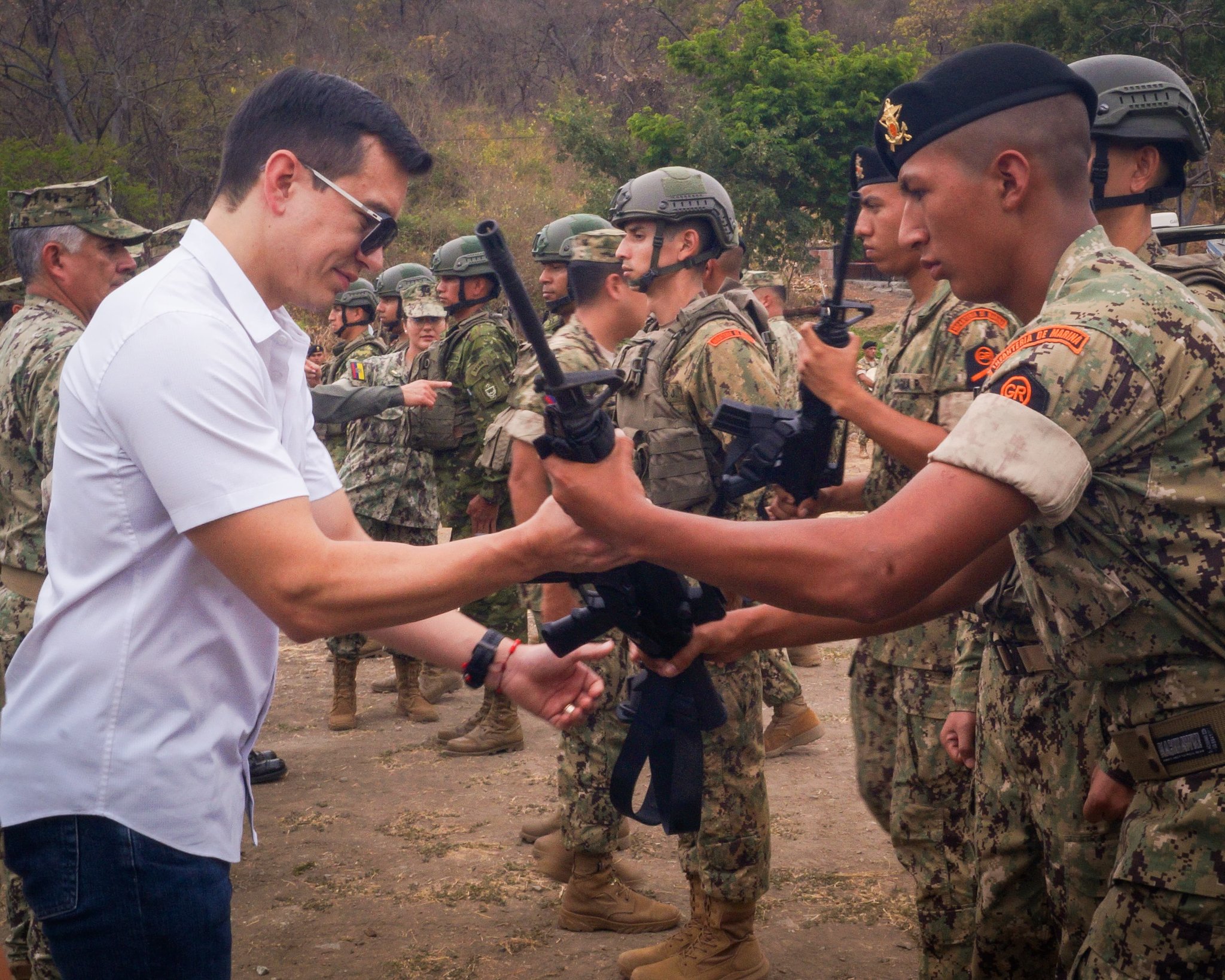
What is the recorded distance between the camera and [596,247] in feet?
16.3

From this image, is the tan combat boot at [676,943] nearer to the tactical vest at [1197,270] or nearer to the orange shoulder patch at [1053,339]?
the tactical vest at [1197,270]

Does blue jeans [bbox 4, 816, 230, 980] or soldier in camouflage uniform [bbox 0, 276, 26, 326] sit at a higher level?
soldier in camouflage uniform [bbox 0, 276, 26, 326]

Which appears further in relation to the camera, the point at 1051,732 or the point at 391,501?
the point at 391,501

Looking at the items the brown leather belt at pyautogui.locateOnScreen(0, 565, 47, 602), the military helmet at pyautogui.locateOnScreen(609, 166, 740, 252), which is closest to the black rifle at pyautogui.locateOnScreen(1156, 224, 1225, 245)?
the military helmet at pyautogui.locateOnScreen(609, 166, 740, 252)

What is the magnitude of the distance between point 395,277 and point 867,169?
271 inches

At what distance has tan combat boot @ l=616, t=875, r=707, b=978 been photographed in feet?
13.7

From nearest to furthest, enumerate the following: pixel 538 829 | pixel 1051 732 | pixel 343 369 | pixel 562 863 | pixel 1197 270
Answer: pixel 1051 732
pixel 1197 270
pixel 562 863
pixel 538 829
pixel 343 369

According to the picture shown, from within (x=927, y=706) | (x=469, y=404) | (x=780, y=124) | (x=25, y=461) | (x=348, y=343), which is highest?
(x=780, y=124)

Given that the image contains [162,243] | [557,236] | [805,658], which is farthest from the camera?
[805,658]

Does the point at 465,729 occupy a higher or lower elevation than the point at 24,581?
lower

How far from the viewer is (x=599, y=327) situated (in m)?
4.97

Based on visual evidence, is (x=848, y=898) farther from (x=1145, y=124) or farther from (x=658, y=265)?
(x=1145, y=124)

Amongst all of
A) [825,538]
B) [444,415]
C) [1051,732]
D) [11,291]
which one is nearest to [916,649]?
[1051,732]

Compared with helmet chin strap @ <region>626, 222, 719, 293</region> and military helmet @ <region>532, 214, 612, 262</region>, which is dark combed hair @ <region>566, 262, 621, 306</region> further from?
military helmet @ <region>532, 214, 612, 262</region>
